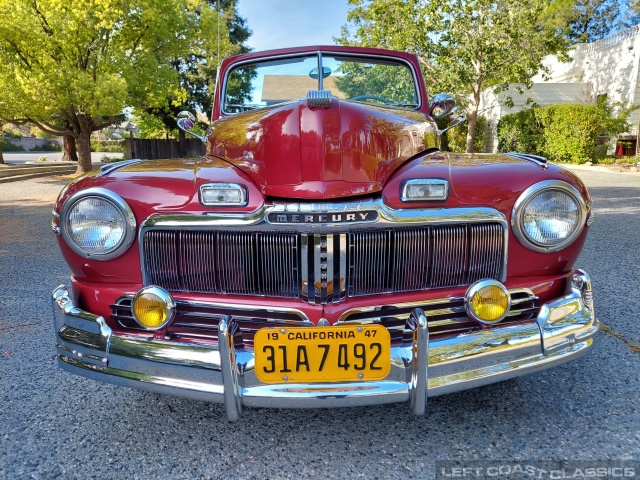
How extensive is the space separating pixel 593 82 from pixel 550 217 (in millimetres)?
20810

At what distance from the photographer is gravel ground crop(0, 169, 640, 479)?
5.91 ft

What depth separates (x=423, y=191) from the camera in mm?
1853

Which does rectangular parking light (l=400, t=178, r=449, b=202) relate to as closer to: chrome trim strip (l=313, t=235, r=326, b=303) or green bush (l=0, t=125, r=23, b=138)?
chrome trim strip (l=313, t=235, r=326, b=303)

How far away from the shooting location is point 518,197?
1.89 m

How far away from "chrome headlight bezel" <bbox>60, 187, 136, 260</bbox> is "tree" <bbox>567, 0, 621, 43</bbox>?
3583 centimetres

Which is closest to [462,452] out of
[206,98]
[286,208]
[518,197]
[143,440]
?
[518,197]

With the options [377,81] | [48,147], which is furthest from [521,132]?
[48,147]

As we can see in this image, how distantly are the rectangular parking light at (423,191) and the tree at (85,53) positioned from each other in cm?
1057

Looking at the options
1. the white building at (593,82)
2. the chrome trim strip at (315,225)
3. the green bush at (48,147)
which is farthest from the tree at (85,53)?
the green bush at (48,147)

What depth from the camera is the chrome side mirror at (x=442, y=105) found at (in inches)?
120

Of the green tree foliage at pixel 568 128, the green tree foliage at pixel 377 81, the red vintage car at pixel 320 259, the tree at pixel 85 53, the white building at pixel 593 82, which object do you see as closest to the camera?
the red vintage car at pixel 320 259

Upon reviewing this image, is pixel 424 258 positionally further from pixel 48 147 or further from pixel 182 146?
pixel 48 147

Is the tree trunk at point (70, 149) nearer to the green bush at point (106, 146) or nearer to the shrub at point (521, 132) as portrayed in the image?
the green bush at point (106, 146)

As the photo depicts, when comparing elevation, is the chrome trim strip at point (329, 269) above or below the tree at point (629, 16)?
below
